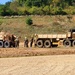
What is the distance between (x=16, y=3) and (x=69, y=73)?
404 ft

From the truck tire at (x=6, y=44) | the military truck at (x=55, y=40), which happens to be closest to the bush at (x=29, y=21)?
the military truck at (x=55, y=40)

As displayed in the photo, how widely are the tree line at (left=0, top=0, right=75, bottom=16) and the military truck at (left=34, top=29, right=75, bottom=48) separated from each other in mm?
55646

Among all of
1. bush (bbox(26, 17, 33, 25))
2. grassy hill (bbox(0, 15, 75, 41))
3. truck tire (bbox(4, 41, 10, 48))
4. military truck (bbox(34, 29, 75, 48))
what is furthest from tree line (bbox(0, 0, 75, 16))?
military truck (bbox(34, 29, 75, 48))

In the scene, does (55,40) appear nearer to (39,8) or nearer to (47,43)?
(47,43)

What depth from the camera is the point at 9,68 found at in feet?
64.8

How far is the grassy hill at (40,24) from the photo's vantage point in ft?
246

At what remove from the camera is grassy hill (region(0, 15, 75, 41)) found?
2955 inches

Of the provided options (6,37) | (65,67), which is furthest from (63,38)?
(65,67)

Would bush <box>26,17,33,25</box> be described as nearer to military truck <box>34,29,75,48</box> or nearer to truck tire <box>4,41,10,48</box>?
military truck <box>34,29,75,48</box>

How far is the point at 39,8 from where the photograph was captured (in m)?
111

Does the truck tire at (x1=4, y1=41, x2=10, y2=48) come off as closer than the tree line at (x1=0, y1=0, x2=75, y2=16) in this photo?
Yes

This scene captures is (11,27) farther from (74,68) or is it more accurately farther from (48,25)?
(74,68)

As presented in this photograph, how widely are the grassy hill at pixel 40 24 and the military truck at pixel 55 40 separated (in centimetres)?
2955

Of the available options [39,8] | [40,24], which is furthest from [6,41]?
[39,8]
